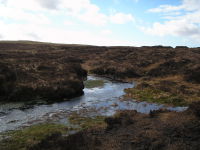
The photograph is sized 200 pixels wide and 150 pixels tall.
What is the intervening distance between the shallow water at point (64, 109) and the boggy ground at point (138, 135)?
16.6 ft

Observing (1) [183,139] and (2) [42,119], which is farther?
(2) [42,119]

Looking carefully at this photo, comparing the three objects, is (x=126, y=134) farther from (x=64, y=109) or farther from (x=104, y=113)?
(x=64, y=109)

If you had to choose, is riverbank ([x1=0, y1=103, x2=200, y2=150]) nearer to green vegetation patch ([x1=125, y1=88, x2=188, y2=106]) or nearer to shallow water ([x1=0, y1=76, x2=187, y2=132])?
shallow water ([x1=0, y1=76, x2=187, y2=132])

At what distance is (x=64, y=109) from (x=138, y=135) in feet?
41.2

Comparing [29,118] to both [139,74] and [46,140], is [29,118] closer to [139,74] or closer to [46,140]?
[46,140]

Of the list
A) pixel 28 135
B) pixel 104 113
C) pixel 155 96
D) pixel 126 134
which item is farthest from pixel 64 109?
pixel 155 96

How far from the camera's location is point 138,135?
19078 millimetres

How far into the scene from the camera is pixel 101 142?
18.1 meters

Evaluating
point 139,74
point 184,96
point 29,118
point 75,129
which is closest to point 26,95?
point 29,118

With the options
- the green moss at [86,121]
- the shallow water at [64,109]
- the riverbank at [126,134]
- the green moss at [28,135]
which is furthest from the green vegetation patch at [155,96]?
the green moss at [28,135]

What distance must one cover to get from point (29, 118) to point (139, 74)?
41.2 m

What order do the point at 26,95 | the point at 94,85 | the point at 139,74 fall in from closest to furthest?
the point at 26,95 < the point at 94,85 < the point at 139,74

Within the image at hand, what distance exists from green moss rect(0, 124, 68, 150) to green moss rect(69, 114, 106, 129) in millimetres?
1865

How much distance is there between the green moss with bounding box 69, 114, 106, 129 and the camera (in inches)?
890
